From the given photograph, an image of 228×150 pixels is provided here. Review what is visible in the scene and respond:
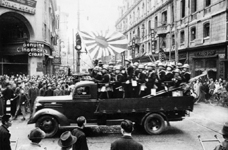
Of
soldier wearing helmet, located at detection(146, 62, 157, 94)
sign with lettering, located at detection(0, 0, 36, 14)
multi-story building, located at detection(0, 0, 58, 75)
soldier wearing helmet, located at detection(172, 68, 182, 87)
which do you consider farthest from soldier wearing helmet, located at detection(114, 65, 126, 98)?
sign with lettering, located at detection(0, 0, 36, 14)

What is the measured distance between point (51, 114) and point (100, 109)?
1840 mm

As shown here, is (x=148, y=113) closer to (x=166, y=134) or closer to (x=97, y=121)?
(x=166, y=134)

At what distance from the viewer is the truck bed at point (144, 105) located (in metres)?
8.88

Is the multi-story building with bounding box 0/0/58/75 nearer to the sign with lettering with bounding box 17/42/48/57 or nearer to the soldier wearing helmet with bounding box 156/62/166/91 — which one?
the sign with lettering with bounding box 17/42/48/57

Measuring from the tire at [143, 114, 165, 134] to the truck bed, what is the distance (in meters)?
0.30

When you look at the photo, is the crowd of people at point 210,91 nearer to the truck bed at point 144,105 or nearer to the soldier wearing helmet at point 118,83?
the truck bed at point 144,105

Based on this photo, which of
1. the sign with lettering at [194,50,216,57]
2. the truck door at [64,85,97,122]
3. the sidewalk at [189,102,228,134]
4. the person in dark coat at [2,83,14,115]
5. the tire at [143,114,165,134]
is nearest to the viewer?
the truck door at [64,85,97,122]

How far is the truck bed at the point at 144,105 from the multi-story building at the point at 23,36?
1856 centimetres

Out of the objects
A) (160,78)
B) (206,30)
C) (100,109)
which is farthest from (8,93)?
(206,30)

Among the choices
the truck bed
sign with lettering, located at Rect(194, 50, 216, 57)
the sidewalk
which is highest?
sign with lettering, located at Rect(194, 50, 216, 57)

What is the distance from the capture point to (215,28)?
71.0ft

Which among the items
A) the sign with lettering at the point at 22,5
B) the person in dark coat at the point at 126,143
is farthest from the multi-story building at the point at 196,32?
the sign with lettering at the point at 22,5

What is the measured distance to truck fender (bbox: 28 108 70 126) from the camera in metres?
8.65

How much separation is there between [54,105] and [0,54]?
932 inches
